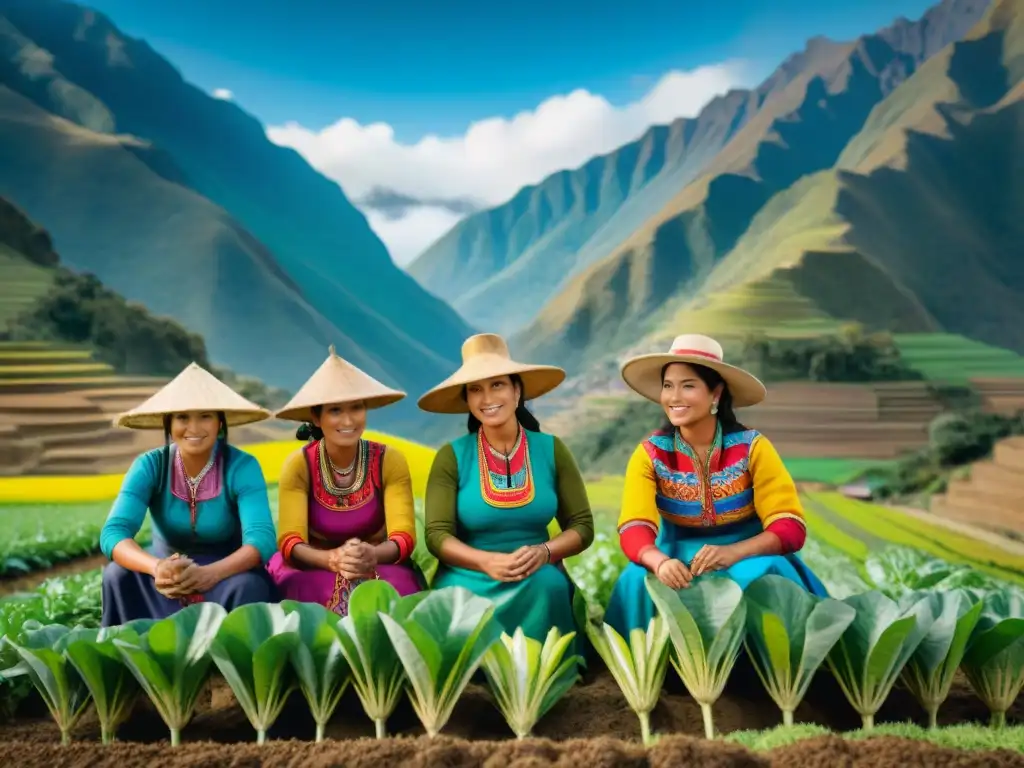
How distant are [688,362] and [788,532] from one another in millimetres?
643

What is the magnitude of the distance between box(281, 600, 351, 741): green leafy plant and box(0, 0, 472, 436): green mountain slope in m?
7.22

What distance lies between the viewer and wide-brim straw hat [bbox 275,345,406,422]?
279 centimetres

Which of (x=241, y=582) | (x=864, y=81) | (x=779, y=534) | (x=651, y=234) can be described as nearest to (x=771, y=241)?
(x=651, y=234)

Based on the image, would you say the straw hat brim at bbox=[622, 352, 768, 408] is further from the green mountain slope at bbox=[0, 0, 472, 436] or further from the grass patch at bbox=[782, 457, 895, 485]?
the green mountain slope at bbox=[0, 0, 472, 436]

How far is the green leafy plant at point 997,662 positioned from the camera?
2.30 meters

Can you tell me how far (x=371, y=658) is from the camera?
2158mm

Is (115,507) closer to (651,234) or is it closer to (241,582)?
(241,582)

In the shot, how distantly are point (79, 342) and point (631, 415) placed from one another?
5853mm

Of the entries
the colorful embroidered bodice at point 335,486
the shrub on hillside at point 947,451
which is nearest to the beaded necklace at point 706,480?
the colorful embroidered bodice at point 335,486

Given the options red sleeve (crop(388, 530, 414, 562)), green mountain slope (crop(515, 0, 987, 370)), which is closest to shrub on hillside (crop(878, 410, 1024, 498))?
green mountain slope (crop(515, 0, 987, 370))

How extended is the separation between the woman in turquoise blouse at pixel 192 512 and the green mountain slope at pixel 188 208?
255 inches

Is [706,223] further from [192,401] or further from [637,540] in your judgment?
[192,401]

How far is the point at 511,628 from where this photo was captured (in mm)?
2686

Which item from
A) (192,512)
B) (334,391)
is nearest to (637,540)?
(334,391)
